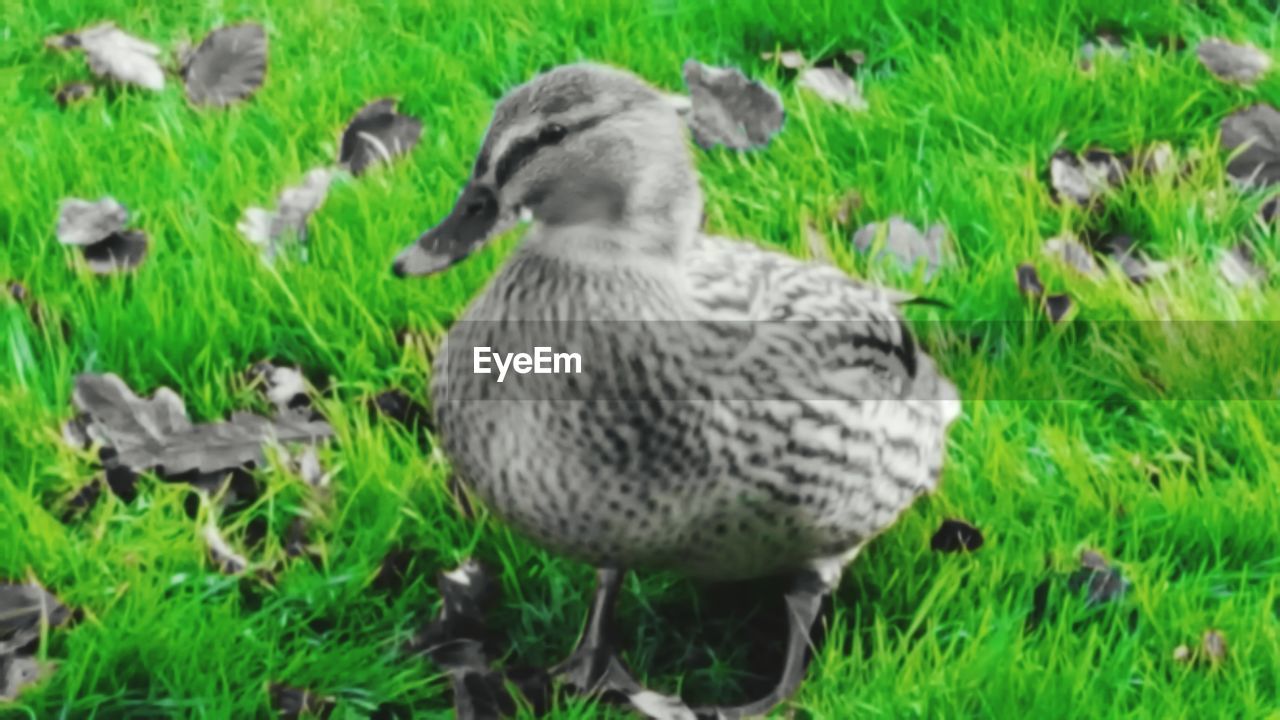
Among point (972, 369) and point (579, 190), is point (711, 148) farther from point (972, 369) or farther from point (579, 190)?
point (579, 190)

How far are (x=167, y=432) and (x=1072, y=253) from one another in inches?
68.1

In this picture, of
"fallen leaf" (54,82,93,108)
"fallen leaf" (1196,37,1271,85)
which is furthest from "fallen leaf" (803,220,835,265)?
"fallen leaf" (54,82,93,108)

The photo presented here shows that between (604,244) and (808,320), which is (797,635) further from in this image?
(604,244)

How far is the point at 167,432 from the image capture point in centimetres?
325

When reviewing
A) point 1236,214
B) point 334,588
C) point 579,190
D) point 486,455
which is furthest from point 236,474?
point 1236,214

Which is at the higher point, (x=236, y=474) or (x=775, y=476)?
(x=775, y=476)

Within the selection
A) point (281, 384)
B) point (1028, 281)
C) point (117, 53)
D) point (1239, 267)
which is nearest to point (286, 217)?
point (281, 384)

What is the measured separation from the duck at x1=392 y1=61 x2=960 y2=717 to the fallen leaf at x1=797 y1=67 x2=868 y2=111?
1.46m

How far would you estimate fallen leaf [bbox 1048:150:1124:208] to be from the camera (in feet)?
12.8

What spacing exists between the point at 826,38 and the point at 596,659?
2041 mm

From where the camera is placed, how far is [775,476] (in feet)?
8.71

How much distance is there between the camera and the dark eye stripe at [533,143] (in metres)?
2.58

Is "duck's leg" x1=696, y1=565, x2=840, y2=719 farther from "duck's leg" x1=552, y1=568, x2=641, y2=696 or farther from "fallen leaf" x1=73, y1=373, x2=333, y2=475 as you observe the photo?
"fallen leaf" x1=73, y1=373, x2=333, y2=475

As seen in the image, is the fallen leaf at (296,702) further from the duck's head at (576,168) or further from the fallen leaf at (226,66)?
the fallen leaf at (226,66)
